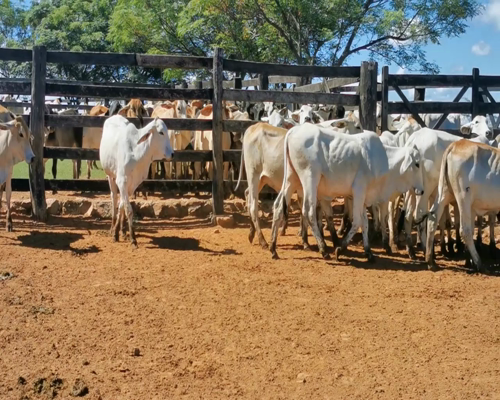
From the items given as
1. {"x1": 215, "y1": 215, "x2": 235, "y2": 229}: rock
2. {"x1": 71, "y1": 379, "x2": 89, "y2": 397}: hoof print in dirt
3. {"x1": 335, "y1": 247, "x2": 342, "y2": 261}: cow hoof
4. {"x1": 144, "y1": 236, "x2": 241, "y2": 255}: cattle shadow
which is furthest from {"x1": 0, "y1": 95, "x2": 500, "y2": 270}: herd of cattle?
{"x1": 71, "y1": 379, "x2": 89, "y2": 397}: hoof print in dirt

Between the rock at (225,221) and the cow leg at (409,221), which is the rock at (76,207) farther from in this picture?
the cow leg at (409,221)

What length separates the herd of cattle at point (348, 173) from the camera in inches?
363

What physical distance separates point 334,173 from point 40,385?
220 inches

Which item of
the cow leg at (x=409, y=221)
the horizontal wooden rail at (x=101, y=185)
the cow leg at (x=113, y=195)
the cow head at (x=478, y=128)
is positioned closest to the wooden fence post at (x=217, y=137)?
the horizontal wooden rail at (x=101, y=185)

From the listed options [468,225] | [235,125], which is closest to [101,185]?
[235,125]

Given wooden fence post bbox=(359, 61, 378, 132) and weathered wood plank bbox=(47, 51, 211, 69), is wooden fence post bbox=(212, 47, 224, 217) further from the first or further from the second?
wooden fence post bbox=(359, 61, 378, 132)

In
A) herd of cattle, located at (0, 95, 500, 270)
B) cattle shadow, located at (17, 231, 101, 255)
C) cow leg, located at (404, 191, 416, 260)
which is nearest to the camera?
herd of cattle, located at (0, 95, 500, 270)

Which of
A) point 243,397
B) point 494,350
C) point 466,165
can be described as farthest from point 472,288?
point 243,397

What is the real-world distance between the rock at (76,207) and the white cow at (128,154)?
70.9 inches

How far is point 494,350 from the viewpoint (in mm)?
6078

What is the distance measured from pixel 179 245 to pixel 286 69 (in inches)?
151

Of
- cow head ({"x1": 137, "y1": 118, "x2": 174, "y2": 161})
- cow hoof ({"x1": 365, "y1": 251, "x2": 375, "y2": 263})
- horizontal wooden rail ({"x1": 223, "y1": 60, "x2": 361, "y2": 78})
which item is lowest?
cow hoof ({"x1": 365, "y1": 251, "x2": 375, "y2": 263})

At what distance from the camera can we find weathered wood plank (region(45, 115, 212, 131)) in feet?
38.9

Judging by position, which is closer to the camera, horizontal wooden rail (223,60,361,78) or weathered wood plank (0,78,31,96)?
weathered wood plank (0,78,31,96)
